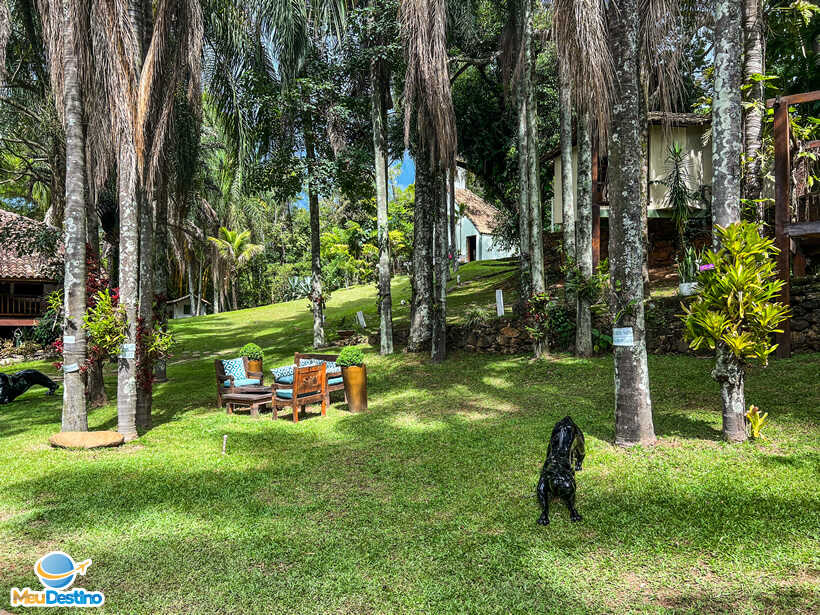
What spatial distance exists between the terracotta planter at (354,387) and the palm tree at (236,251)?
93.4ft

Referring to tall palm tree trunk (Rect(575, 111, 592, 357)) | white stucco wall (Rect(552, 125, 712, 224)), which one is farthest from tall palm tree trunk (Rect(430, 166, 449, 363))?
white stucco wall (Rect(552, 125, 712, 224))

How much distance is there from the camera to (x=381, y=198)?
1352 cm

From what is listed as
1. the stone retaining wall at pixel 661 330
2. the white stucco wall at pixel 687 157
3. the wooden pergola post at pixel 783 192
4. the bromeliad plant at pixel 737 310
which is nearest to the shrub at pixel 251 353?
the stone retaining wall at pixel 661 330

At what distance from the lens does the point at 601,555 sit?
12.5ft

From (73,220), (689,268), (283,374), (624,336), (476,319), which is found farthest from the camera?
(476,319)

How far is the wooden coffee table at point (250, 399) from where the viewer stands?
9188 mm

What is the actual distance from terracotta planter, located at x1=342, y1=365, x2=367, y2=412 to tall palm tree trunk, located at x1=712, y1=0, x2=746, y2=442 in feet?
18.5

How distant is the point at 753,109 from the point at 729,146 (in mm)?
4778

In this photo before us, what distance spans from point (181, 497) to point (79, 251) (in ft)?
14.1

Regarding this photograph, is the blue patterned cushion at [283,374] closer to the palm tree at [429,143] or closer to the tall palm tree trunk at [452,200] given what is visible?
the palm tree at [429,143]

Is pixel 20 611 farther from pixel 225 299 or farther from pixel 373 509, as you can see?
pixel 225 299

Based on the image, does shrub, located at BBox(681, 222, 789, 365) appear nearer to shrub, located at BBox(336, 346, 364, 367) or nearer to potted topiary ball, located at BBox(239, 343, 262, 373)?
shrub, located at BBox(336, 346, 364, 367)

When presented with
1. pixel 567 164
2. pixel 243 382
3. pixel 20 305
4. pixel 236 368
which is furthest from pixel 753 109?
pixel 20 305

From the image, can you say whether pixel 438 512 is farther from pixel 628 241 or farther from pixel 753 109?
pixel 753 109
